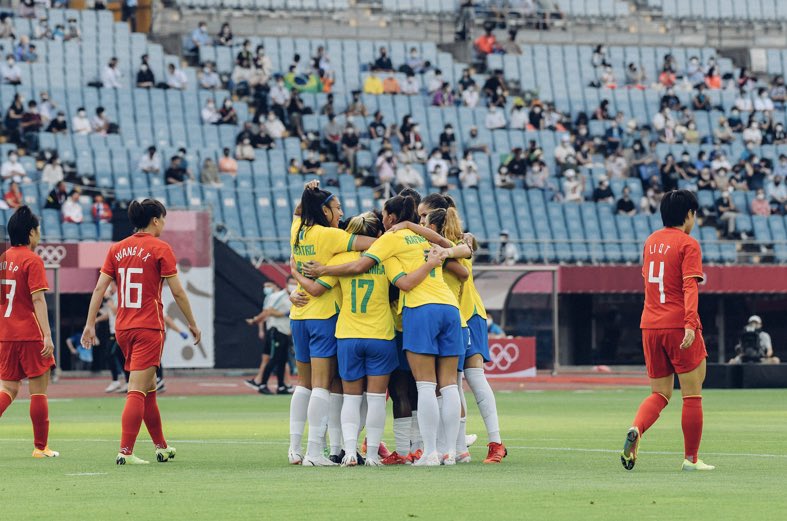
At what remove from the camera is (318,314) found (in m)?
13.5

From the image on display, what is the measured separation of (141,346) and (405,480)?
2911 millimetres

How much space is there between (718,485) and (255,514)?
344 centimetres

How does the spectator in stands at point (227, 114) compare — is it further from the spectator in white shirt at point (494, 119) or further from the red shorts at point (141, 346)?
the red shorts at point (141, 346)

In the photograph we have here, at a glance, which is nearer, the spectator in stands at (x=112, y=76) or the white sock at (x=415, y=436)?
the white sock at (x=415, y=436)

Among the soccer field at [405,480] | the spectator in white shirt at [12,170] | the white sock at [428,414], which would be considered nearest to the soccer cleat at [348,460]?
the soccer field at [405,480]

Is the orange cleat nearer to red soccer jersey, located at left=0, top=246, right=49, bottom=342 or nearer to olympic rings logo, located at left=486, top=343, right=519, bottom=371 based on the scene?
red soccer jersey, located at left=0, top=246, right=49, bottom=342

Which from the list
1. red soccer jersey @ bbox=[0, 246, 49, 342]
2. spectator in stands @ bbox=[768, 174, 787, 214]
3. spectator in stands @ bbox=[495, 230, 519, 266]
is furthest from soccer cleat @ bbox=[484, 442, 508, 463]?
spectator in stands @ bbox=[768, 174, 787, 214]

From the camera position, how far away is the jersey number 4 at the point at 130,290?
1352cm

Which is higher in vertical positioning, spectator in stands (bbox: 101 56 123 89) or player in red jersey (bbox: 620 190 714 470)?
spectator in stands (bbox: 101 56 123 89)

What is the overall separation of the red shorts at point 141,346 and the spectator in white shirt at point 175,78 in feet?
93.5

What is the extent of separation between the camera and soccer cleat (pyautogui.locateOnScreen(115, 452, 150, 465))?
44.2ft

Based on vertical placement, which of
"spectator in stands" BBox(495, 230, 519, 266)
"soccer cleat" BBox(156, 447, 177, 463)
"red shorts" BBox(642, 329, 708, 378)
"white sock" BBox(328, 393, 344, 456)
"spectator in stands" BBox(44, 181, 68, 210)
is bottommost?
"soccer cleat" BBox(156, 447, 177, 463)

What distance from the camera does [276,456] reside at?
14.5 m

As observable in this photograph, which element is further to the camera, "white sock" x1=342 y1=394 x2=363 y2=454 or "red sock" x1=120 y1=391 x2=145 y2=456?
"red sock" x1=120 y1=391 x2=145 y2=456
